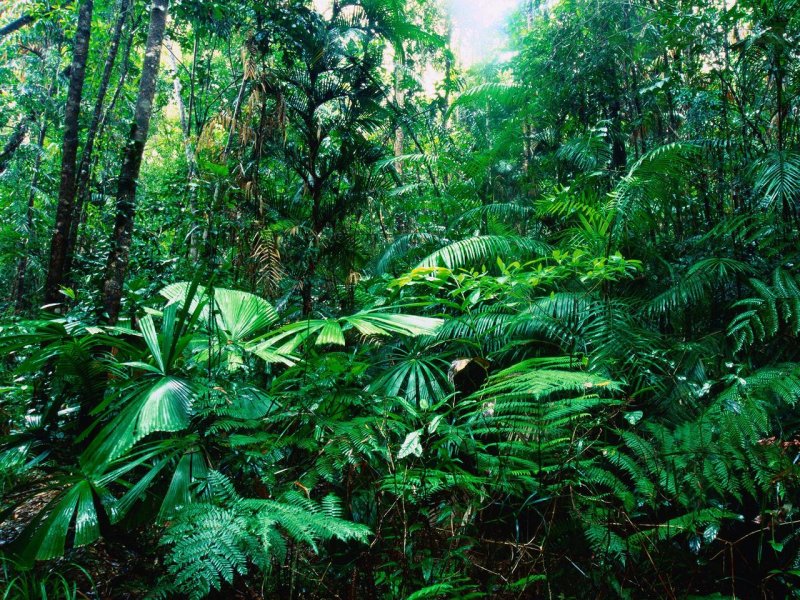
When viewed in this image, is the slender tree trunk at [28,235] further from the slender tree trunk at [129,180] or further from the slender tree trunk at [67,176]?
the slender tree trunk at [129,180]

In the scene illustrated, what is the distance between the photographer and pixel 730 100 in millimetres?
4887

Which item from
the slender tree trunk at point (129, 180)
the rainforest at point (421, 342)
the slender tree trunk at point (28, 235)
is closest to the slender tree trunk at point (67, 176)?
the rainforest at point (421, 342)

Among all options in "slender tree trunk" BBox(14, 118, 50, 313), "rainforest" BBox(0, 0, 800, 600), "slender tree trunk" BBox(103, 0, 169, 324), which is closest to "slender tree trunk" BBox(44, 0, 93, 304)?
"rainforest" BBox(0, 0, 800, 600)

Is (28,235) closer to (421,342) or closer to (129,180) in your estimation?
(129,180)

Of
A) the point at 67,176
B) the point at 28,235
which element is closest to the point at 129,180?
the point at 67,176

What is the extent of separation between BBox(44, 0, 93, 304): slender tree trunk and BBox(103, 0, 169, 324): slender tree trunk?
126cm

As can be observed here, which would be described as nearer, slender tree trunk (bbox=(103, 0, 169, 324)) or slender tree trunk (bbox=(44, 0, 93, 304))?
slender tree trunk (bbox=(103, 0, 169, 324))

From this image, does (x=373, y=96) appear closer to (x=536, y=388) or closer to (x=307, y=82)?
(x=307, y=82)

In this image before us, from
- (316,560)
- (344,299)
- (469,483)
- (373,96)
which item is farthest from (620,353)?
(373,96)

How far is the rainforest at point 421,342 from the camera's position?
5.14ft

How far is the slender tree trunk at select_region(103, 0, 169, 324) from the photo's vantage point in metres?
3.69

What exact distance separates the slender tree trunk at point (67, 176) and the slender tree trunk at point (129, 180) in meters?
1.26

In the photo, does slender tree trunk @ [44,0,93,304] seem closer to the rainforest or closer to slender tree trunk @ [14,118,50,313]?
the rainforest

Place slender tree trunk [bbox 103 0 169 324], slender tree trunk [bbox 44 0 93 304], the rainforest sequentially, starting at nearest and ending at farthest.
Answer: the rainforest
slender tree trunk [bbox 103 0 169 324]
slender tree trunk [bbox 44 0 93 304]
